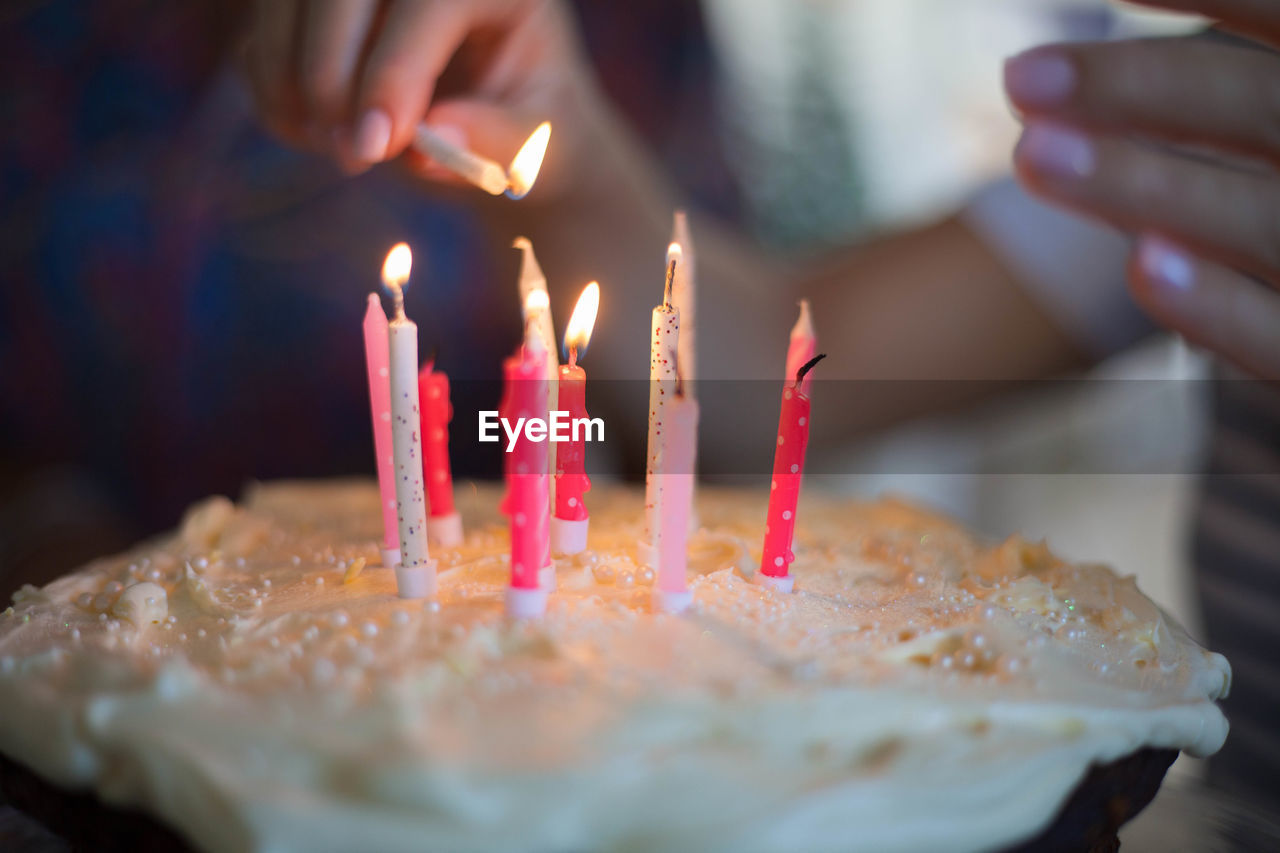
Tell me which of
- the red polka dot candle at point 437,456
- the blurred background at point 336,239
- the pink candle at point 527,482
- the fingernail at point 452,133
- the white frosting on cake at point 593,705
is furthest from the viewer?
the blurred background at point 336,239

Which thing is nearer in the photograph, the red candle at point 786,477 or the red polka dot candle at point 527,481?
the red polka dot candle at point 527,481

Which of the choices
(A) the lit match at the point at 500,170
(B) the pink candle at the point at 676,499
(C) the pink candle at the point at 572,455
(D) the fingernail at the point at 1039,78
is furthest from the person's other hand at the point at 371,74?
(D) the fingernail at the point at 1039,78

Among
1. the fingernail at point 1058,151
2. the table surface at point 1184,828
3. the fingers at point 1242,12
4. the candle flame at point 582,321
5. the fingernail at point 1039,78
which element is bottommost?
the table surface at point 1184,828

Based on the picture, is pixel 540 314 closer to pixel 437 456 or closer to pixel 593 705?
pixel 437 456

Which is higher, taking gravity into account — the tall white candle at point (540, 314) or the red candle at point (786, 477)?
the tall white candle at point (540, 314)

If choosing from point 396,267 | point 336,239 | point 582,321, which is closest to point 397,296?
point 396,267

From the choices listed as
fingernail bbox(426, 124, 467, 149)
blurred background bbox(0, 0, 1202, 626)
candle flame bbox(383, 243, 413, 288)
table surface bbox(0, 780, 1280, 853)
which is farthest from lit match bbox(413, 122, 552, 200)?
blurred background bbox(0, 0, 1202, 626)

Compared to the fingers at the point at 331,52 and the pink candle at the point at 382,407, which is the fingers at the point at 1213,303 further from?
the fingers at the point at 331,52
